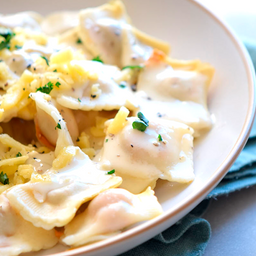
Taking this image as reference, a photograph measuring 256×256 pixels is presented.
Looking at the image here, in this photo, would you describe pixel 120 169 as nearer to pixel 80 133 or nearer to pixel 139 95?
pixel 80 133

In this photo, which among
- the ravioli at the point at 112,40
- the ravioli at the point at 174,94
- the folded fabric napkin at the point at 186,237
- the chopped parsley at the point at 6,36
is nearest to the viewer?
the folded fabric napkin at the point at 186,237

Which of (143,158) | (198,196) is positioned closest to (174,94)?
(143,158)

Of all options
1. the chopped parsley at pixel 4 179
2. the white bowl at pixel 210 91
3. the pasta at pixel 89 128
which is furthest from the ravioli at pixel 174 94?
the chopped parsley at pixel 4 179

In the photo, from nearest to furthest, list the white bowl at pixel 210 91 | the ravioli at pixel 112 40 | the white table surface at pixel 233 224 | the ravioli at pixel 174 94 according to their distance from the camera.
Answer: the white bowl at pixel 210 91, the white table surface at pixel 233 224, the ravioli at pixel 174 94, the ravioli at pixel 112 40

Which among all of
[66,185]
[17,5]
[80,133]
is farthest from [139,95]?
[17,5]

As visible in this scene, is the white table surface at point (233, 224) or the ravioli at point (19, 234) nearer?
the ravioli at point (19, 234)

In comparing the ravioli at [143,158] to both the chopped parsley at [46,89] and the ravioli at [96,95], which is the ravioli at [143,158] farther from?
the chopped parsley at [46,89]

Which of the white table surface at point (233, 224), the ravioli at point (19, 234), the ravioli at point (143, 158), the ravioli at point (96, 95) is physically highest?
the ravioli at point (96, 95)

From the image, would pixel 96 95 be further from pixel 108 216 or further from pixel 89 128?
pixel 108 216

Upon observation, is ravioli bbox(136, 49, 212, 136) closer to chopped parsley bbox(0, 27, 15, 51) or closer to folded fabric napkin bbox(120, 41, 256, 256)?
folded fabric napkin bbox(120, 41, 256, 256)
